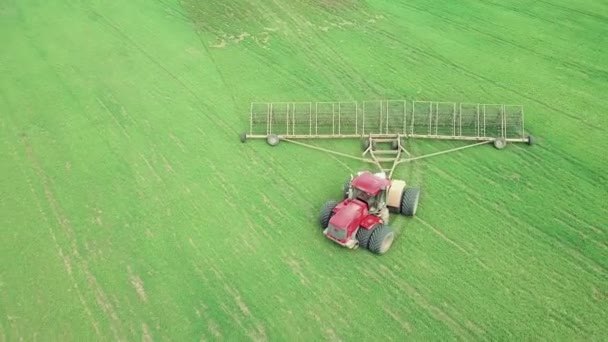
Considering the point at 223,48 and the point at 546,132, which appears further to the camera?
the point at 223,48

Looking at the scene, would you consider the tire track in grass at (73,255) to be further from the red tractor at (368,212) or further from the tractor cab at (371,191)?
the tractor cab at (371,191)

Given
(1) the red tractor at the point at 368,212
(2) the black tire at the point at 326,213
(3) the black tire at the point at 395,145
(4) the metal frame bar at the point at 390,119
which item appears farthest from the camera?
(4) the metal frame bar at the point at 390,119

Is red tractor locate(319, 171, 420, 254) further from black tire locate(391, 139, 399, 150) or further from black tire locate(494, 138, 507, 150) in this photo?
black tire locate(494, 138, 507, 150)

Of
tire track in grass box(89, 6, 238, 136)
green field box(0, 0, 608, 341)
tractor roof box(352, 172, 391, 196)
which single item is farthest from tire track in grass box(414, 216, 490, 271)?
tire track in grass box(89, 6, 238, 136)

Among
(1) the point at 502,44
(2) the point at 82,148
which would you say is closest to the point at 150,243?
(2) the point at 82,148

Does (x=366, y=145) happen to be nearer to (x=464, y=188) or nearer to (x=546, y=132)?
(x=464, y=188)

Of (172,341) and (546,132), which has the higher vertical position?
(546,132)

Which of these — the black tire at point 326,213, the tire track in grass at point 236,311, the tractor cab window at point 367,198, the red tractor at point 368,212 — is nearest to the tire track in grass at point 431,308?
the red tractor at point 368,212
